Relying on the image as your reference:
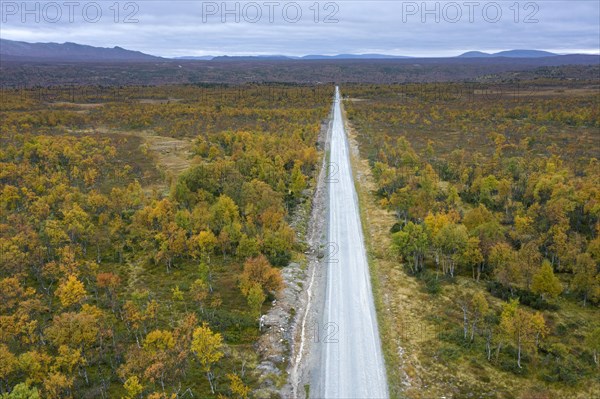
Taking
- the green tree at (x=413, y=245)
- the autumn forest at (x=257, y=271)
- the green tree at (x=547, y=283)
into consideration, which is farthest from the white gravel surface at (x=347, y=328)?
the green tree at (x=547, y=283)

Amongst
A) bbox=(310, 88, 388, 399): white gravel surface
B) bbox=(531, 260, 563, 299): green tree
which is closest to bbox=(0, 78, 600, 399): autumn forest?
bbox=(531, 260, 563, 299): green tree

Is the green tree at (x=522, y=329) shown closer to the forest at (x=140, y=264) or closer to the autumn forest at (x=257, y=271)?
the autumn forest at (x=257, y=271)

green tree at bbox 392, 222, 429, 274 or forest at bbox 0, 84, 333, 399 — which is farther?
green tree at bbox 392, 222, 429, 274

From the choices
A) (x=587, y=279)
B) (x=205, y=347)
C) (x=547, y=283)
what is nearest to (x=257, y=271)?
(x=205, y=347)

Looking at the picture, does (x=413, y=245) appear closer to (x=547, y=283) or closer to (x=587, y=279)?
(x=547, y=283)

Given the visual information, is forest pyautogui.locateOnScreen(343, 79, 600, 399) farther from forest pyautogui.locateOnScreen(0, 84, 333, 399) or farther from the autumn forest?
forest pyautogui.locateOnScreen(0, 84, 333, 399)

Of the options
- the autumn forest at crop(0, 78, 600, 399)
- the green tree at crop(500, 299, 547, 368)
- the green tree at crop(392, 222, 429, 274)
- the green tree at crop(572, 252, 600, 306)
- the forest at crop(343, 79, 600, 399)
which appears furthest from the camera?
the green tree at crop(392, 222, 429, 274)

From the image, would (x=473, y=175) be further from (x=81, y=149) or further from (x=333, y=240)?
(x=81, y=149)

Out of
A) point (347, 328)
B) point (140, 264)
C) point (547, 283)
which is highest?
point (547, 283)

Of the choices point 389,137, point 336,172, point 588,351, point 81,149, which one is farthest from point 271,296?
point 389,137
